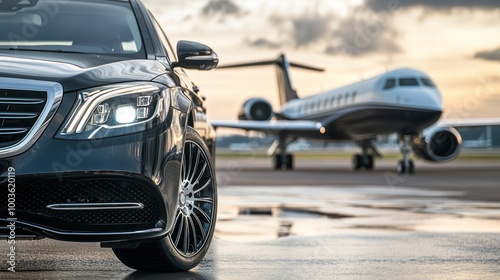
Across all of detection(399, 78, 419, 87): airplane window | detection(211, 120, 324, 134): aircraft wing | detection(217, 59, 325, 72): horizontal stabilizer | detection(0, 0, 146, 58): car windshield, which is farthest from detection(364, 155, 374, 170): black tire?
detection(0, 0, 146, 58): car windshield

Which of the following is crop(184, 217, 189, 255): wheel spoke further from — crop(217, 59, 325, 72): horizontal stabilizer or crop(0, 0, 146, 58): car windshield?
crop(217, 59, 325, 72): horizontal stabilizer

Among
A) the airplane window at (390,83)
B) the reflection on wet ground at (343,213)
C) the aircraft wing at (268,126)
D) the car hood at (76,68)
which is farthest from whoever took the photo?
the aircraft wing at (268,126)

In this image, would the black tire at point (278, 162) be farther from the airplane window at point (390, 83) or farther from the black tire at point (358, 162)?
the airplane window at point (390, 83)

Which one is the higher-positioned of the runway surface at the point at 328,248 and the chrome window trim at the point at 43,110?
the chrome window trim at the point at 43,110

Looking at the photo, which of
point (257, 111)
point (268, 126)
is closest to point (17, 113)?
point (268, 126)

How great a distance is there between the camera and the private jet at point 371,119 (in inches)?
1086

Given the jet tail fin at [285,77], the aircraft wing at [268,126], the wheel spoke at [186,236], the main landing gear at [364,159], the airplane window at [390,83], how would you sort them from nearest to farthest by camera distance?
Result: the wheel spoke at [186,236], the airplane window at [390,83], the main landing gear at [364,159], the aircraft wing at [268,126], the jet tail fin at [285,77]

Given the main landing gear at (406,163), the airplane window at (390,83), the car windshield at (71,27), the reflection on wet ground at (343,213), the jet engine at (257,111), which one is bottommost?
the reflection on wet ground at (343,213)

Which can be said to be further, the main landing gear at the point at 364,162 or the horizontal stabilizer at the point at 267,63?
the horizontal stabilizer at the point at 267,63

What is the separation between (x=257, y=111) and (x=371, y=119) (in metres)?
8.76

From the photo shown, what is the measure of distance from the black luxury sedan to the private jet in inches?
866

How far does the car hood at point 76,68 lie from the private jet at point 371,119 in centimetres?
2235

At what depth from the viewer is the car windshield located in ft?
18.7

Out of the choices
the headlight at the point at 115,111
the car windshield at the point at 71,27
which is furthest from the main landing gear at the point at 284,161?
the headlight at the point at 115,111
